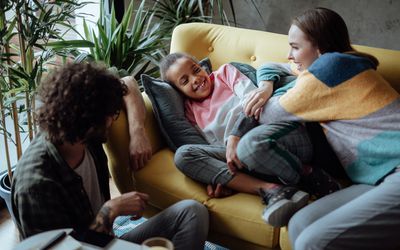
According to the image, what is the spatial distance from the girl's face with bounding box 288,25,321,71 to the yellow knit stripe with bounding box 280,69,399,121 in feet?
0.46

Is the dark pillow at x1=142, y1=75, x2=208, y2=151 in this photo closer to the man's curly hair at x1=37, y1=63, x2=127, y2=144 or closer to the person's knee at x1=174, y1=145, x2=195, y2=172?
the person's knee at x1=174, y1=145, x2=195, y2=172

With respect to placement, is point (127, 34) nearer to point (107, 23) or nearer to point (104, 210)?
point (107, 23)

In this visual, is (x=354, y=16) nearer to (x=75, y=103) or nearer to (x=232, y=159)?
(x=232, y=159)

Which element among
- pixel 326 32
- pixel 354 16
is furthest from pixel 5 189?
A: pixel 354 16

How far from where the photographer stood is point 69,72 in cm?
122

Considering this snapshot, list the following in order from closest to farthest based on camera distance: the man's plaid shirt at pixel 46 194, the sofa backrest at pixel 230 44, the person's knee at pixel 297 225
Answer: the man's plaid shirt at pixel 46 194
the person's knee at pixel 297 225
the sofa backrest at pixel 230 44

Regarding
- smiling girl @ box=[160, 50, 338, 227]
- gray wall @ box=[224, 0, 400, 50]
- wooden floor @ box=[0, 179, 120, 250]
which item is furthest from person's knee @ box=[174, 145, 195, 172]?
gray wall @ box=[224, 0, 400, 50]

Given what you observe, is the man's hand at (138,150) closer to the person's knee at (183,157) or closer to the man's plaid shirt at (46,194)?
the person's knee at (183,157)

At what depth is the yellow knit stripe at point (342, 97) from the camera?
1525 millimetres

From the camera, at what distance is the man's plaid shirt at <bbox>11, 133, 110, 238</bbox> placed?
1.16 m

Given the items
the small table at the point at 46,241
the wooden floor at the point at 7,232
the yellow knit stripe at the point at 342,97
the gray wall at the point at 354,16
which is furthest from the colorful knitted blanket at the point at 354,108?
the wooden floor at the point at 7,232

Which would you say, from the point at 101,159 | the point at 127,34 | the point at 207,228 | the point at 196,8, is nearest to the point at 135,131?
the point at 101,159

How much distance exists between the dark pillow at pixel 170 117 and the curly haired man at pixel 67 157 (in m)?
0.52

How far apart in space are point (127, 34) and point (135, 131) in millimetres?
866
